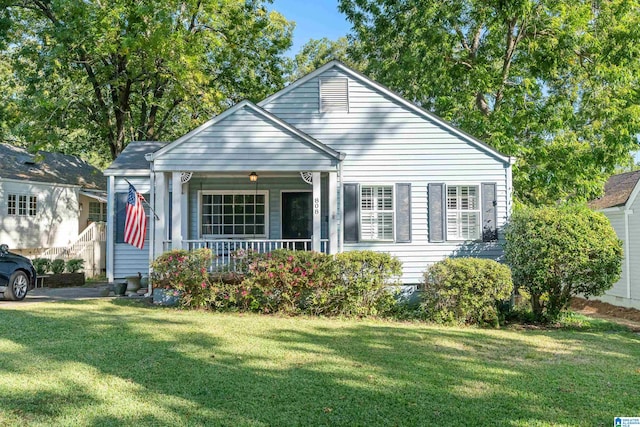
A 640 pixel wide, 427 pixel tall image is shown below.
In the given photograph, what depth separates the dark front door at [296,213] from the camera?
42.3 ft

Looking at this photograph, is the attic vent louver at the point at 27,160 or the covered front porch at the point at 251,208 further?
the attic vent louver at the point at 27,160

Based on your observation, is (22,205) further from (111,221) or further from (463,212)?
(463,212)

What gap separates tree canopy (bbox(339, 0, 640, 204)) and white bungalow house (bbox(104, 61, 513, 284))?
3.35 m

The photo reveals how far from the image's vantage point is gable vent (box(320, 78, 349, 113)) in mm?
12031

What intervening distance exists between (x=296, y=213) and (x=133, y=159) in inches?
182

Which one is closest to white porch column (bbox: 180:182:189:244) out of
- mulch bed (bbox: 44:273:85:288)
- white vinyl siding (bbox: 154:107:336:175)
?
white vinyl siding (bbox: 154:107:336:175)

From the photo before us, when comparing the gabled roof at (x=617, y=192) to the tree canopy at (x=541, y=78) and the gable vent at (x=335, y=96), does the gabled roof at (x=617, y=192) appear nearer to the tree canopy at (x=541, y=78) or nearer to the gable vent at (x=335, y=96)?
the tree canopy at (x=541, y=78)

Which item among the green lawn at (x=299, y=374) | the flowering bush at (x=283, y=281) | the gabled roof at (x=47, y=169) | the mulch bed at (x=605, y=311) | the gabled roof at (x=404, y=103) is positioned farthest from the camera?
the gabled roof at (x=47, y=169)

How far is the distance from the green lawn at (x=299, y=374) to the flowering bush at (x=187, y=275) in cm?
113

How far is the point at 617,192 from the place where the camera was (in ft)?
57.4

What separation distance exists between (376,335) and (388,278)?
2.26m

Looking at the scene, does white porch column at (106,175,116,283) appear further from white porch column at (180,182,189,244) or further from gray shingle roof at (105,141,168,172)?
white porch column at (180,182,189,244)

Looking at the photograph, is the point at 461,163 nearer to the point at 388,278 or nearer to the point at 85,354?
the point at 388,278

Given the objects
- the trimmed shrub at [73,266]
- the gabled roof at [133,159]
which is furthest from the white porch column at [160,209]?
the trimmed shrub at [73,266]
